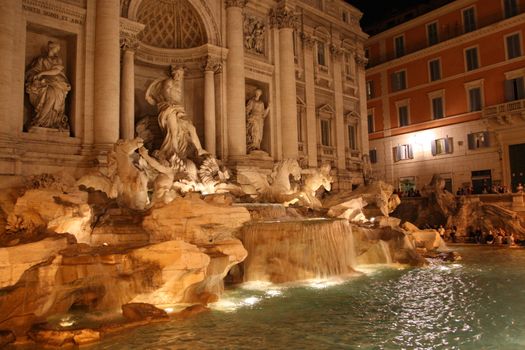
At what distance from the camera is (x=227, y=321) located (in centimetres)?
616

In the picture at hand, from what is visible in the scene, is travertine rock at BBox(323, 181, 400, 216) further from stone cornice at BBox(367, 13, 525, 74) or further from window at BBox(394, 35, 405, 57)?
window at BBox(394, 35, 405, 57)

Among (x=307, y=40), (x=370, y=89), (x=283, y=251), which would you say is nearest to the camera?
(x=283, y=251)

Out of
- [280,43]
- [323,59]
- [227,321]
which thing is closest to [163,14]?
[280,43]

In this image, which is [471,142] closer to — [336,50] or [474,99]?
[474,99]

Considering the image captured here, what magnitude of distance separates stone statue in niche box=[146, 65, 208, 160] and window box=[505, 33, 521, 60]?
18.6 m

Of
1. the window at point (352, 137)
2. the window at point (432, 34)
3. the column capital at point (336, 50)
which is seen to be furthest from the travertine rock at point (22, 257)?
the window at point (432, 34)

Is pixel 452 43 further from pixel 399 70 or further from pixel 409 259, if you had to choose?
pixel 409 259

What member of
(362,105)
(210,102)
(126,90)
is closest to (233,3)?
(210,102)

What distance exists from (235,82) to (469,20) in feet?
56.2

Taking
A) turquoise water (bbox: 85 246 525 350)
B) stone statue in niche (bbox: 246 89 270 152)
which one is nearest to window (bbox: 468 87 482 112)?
stone statue in niche (bbox: 246 89 270 152)

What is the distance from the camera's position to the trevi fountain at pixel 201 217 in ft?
19.6

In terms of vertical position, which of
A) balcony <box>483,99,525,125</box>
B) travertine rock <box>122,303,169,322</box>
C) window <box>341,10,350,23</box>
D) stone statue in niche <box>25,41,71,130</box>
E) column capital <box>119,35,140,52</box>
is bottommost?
travertine rock <box>122,303,169,322</box>

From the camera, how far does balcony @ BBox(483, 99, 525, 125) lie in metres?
22.8

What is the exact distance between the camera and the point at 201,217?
8.66 meters
